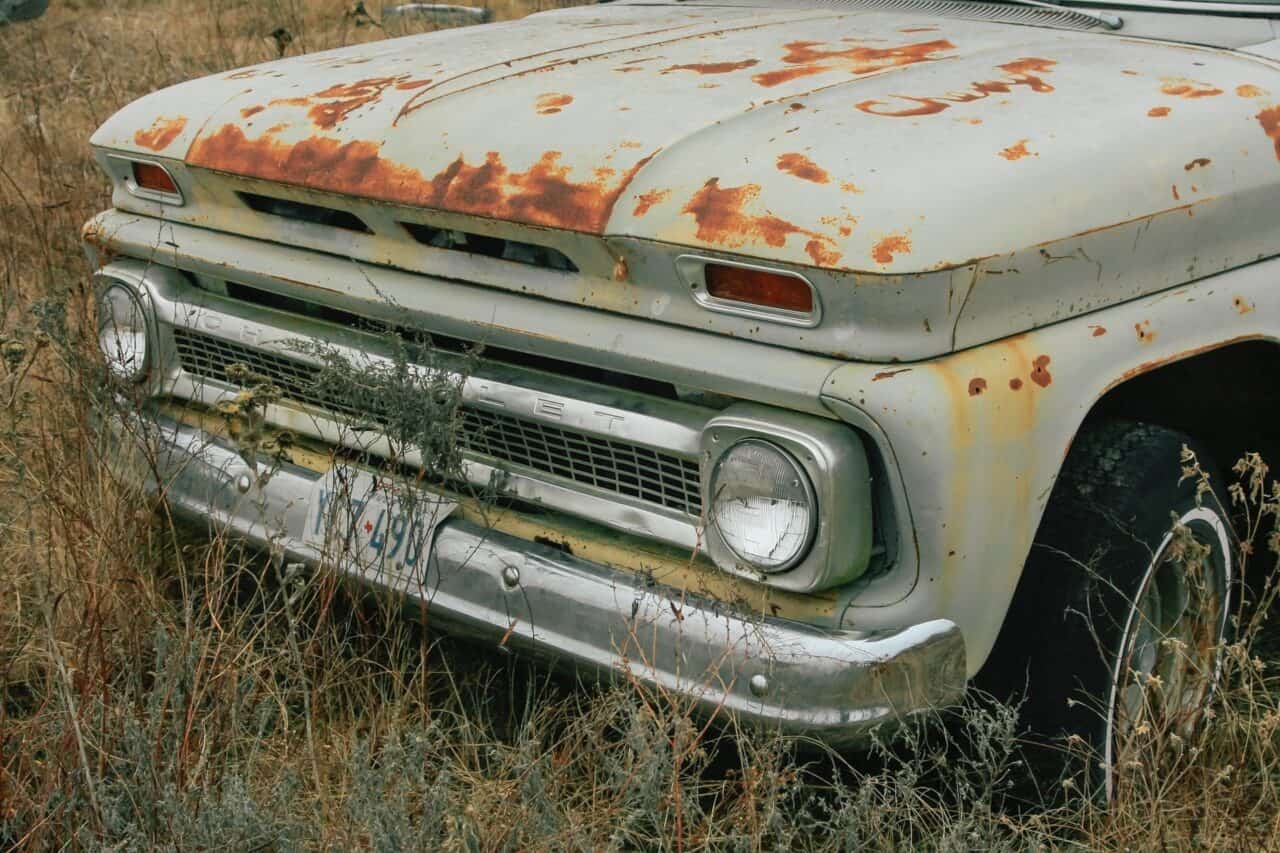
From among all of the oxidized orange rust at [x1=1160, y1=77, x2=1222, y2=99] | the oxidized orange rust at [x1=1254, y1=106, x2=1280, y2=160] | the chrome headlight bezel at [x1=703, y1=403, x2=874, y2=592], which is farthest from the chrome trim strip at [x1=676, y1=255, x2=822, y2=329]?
the oxidized orange rust at [x1=1254, y1=106, x2=1280, y2=160]

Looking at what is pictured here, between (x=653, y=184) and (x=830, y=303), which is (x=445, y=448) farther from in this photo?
(x=830, y=303)

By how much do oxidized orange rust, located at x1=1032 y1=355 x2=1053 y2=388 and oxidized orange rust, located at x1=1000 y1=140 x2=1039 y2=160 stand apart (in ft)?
0.94

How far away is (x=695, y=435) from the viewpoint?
2043 mm

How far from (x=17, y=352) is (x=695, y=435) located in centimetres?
127

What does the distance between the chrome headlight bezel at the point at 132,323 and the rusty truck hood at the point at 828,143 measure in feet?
0.92

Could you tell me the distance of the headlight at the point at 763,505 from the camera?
6.35 feet

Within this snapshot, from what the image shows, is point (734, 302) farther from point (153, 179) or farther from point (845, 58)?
point (153, 179)

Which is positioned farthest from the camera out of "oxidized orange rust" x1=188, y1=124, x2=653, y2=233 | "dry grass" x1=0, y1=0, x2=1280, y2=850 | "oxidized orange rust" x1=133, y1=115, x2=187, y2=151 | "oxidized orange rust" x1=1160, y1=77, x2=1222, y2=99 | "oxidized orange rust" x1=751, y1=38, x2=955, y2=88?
"oxidized orange rust" x1=133, y1=115, x2=187, y2=151

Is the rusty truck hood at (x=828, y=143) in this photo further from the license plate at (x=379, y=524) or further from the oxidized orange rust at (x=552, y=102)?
the license plate at (x=379, y=524)

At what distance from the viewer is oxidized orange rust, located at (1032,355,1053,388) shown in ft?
6.42

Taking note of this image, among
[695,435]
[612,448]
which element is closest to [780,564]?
[695,435]

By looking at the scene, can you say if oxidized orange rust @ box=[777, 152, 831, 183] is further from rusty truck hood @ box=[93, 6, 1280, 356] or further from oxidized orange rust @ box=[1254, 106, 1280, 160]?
oxidized orange rust @ box=[1254, 106, 1280, 160]

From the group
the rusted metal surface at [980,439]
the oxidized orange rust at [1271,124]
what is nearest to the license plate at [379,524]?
the rusted metal surface at [980,439]

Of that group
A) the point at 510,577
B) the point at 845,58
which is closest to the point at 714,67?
the point at 845,58
